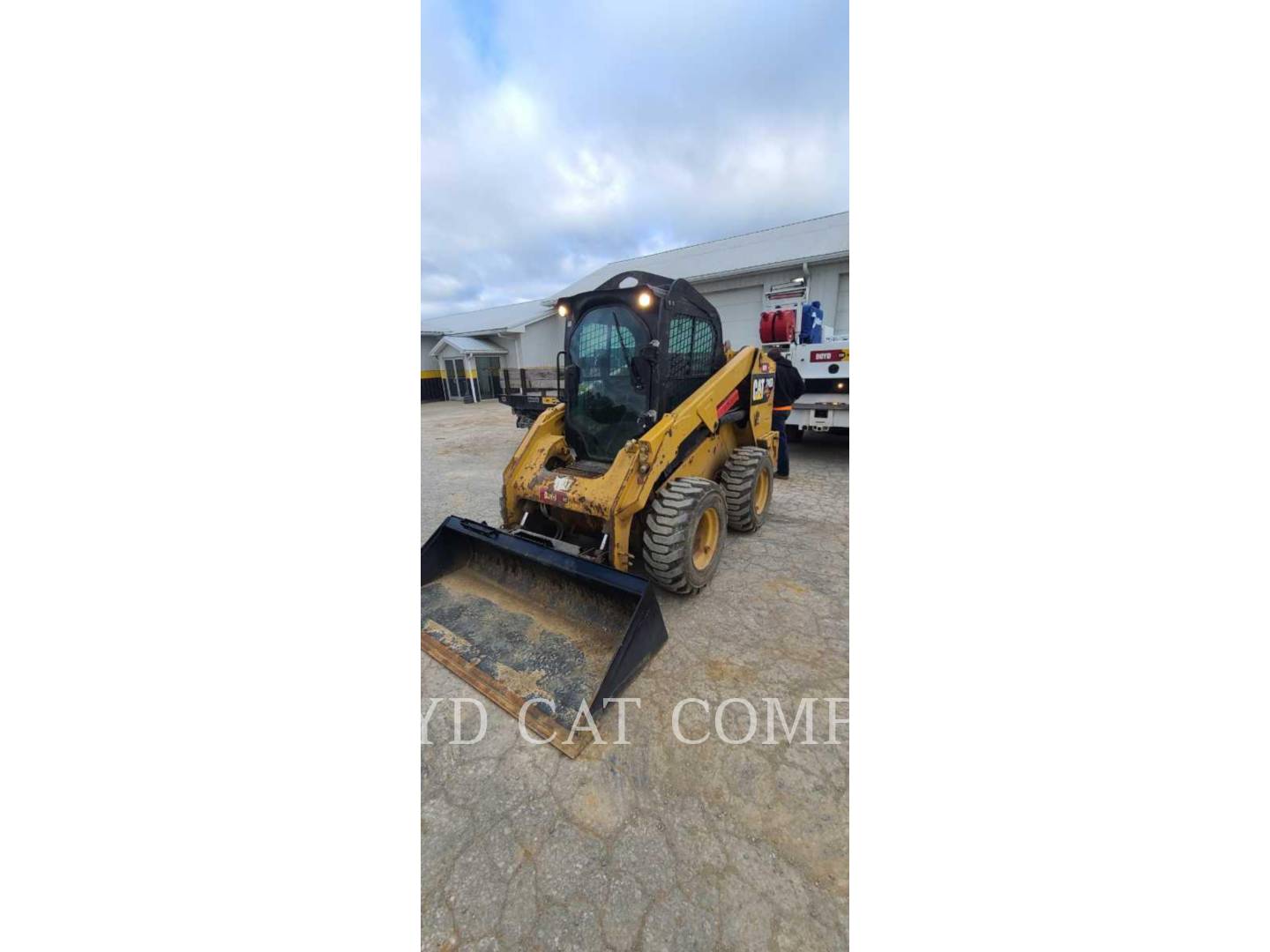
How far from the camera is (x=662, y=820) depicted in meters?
1.54

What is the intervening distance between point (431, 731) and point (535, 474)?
1.60m

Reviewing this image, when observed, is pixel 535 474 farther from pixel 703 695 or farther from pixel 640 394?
pixel 703 695

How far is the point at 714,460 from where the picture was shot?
3660 millimetres

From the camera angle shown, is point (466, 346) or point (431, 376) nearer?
point (466, 346)

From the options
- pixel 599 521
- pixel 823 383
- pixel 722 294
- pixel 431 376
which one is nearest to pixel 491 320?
pixel 431 376

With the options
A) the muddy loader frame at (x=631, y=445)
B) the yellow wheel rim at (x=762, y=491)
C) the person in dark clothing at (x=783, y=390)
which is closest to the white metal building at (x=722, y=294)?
the person in dark clothing at (x=783, y=390)

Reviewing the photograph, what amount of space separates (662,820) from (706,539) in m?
1.75

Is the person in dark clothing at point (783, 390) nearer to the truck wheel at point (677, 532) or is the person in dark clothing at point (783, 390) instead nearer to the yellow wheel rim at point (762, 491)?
the yellow wheel rim at point (762, 491)

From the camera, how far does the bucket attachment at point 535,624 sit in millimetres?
2023

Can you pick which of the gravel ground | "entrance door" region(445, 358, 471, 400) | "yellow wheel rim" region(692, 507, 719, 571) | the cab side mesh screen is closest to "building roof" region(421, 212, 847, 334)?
"entrance door" region(445, 358, 471, 400)

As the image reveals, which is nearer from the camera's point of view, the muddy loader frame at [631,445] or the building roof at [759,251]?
the muddy loader frame at [631,445]

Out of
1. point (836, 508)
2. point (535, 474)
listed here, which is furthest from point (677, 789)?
point (836, 508)

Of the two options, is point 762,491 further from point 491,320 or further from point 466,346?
point 491,320

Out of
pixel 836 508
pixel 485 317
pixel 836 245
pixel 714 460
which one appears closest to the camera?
pixel 714 460
